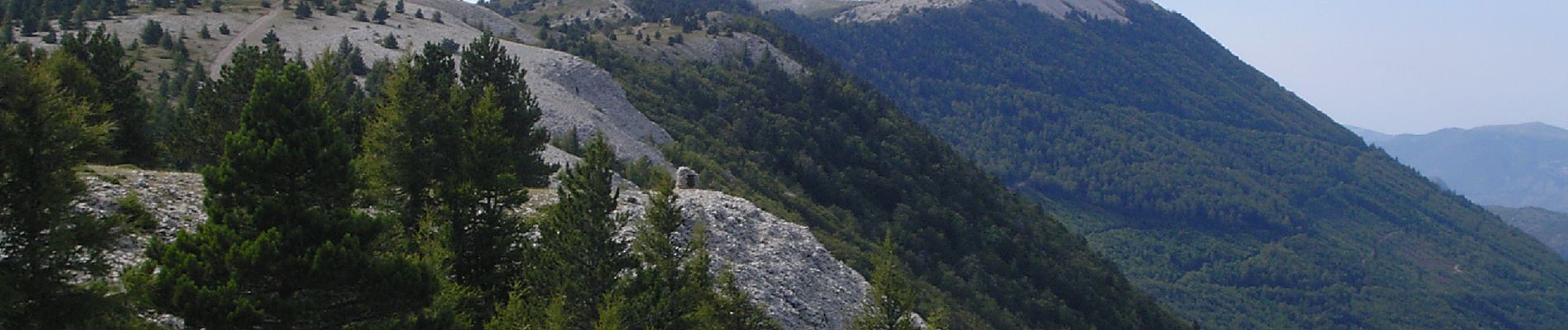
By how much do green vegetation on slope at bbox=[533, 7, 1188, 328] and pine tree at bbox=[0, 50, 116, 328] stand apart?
1405 inches

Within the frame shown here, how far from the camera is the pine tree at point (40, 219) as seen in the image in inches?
624

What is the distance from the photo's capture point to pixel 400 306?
18.7m

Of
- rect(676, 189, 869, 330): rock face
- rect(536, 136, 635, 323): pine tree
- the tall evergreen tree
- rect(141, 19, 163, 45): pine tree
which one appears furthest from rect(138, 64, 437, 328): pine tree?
rect(141, 19, 163, 45): pine tree

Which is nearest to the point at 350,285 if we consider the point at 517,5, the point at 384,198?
the point at 384,198

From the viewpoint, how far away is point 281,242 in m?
16.7

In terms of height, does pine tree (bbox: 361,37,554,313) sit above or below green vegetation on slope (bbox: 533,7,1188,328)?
above

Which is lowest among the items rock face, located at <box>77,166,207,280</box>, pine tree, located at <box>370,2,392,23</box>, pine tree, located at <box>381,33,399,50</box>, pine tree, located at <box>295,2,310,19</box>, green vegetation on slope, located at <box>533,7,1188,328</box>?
green vegetation on slope, located at <box>533,7,1188,328</box>

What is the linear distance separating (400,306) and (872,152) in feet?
246

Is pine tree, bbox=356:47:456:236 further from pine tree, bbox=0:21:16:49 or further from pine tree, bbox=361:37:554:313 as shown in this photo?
pine tree, bbox=0:21:16:49

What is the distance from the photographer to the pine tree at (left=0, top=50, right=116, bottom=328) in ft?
52.0

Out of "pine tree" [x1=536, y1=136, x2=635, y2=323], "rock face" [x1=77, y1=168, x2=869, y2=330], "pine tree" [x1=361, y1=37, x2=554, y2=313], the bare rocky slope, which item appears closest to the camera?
"pine tree" [x1=361, y1=37, x2=554, y2=313]

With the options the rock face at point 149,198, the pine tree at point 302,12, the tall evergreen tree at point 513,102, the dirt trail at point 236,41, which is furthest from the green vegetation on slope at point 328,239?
the pine tree at point 302,12

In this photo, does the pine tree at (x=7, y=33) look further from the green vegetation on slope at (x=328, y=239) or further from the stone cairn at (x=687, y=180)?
the green vegetation on slope at (x=328, y=239)

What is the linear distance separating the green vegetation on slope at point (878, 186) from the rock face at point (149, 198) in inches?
1087
